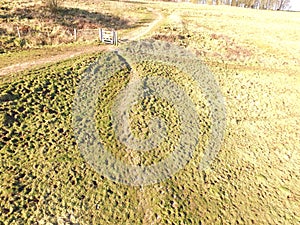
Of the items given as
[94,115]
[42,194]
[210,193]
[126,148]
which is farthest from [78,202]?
[210,193]

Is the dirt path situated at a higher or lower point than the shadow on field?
lower

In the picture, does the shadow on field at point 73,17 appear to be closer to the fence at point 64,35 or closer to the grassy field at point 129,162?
the fence at point 64,35

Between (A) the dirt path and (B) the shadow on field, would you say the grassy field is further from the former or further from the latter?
(B) the shadow on field

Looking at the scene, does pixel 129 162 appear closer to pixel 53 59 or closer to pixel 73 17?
pixel 53 59

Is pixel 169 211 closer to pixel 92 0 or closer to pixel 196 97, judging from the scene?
pixel 196 97

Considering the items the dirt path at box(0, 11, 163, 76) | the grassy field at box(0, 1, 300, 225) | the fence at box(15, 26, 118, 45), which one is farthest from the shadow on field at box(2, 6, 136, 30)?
the grassy field at box(0, 1, 300, 225)

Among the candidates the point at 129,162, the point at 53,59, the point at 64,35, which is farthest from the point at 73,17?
the point at 129,162

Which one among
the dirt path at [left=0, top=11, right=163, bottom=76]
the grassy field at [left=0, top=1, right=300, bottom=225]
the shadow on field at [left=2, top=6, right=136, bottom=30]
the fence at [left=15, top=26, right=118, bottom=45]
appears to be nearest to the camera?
the grassy field at [left=0, top=1, right=300, bottom=225]

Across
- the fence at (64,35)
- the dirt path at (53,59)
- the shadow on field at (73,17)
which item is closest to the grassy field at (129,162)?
the dirt path at (53,59)

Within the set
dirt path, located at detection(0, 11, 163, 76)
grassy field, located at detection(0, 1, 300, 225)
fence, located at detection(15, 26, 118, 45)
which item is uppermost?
fence, located at detection(15, 26, 118, 45)

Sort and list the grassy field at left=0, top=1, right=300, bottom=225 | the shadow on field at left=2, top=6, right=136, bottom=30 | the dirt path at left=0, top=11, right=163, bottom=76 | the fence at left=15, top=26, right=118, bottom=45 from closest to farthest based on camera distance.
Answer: the grassy field at left=0, top=1, right=300, bottom=225 → the dirt path at left=0, top=11, right=163, bottom=76 → the fence at left=15, top=26, right=118, bottom=45 → the shadow on field at left=2, top=6, right=136, bottom=30
